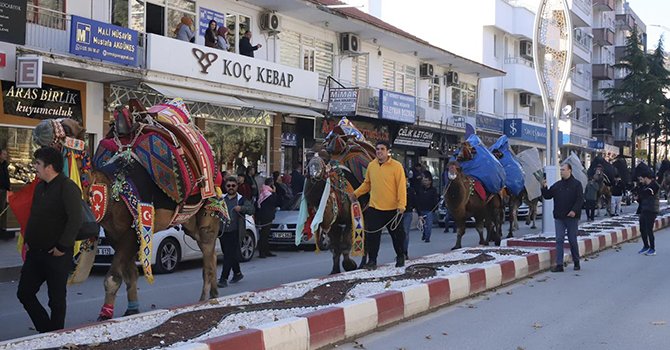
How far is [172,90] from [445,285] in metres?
11.7

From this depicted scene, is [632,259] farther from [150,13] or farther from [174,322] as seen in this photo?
[150,13]

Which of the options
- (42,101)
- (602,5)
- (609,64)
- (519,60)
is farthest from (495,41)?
(42,101)

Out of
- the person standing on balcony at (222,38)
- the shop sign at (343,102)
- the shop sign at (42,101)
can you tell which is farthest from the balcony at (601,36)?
the shop sign at (42,101)

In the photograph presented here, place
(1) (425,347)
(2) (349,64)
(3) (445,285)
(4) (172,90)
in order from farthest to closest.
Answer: (2) (349,64) → (4) (172,90) → (3) (445,285) → (1) (425,347)

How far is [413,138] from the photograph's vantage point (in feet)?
112

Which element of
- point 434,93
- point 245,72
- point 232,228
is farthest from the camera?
point 434,93

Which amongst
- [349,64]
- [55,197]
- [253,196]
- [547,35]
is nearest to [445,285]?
[55,197]

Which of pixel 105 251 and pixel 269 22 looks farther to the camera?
pixel 269 22

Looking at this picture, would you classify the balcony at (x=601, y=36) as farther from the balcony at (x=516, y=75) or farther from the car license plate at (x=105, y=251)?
the car license plate at (x=105, y=251)

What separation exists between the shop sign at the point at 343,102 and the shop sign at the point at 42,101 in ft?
Result: 32.0

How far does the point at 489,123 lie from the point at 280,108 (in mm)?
18833

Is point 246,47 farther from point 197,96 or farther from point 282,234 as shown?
point 282,234

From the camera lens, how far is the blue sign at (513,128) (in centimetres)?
4150

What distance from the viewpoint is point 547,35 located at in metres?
18.1
